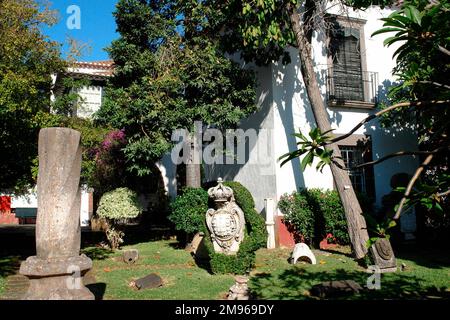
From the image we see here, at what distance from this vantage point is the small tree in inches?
440

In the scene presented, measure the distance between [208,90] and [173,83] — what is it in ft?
3.28

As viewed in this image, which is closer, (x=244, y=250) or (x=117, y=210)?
(x=244, y=250)

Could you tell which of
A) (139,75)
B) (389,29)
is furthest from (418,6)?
(139,75)

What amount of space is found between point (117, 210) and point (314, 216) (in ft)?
18.7

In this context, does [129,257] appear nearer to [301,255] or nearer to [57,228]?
Answer: [301,255]

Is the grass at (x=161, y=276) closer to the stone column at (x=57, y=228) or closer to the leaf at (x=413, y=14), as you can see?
the stone column at (x=57, y=228)

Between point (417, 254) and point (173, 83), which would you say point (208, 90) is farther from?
point (417, 254)

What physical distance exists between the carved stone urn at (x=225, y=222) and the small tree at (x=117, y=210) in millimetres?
3896

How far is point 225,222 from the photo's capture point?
8039 millimetres

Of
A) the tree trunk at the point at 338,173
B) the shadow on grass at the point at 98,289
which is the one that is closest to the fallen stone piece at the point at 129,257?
the shadow on grass at the point at 98,289

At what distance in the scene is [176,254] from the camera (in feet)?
34.9

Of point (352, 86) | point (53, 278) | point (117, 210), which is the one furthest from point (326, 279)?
point (352, 86)

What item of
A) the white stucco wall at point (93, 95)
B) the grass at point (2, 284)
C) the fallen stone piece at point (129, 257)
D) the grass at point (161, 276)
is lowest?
the grass at point (161, 276)

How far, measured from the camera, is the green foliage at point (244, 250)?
7887 millimetres
